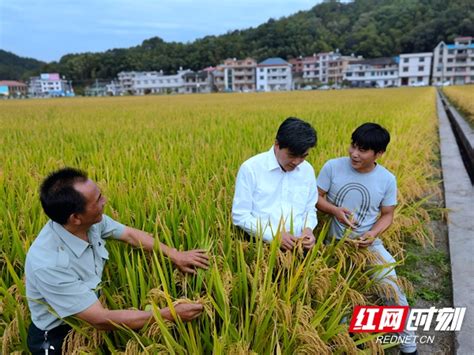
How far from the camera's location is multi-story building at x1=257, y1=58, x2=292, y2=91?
6262cm

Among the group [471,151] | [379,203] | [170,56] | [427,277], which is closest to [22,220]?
[379,203]

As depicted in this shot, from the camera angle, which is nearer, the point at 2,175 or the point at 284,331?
the point at 284,331

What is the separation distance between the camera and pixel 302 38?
75438 millimetres

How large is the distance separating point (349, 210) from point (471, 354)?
0.90 metres

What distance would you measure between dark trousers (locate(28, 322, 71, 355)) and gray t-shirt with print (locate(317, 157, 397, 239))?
5.18 ft

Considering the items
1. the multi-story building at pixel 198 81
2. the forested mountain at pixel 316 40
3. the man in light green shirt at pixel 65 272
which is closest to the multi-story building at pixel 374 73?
the forested mountain at pixel 316 40

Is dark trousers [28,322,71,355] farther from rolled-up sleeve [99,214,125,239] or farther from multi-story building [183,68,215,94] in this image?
multi-story building [183,68,215,94]

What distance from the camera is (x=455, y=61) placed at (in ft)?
181

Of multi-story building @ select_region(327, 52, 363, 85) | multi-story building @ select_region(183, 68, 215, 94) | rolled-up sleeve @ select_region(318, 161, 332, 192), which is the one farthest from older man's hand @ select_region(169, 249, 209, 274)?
multi-story building @ select_region(183, 68, 215, 94)

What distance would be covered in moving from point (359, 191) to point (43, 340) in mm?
1770

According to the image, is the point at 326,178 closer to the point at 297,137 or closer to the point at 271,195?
the point at 271,195

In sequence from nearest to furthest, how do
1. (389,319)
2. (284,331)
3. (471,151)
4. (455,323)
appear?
(284,331) < (389,319) < (455,323) < (471,151)

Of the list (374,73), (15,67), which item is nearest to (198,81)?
(374,73)

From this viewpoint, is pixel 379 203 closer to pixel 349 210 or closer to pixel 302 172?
pixel 349 210
